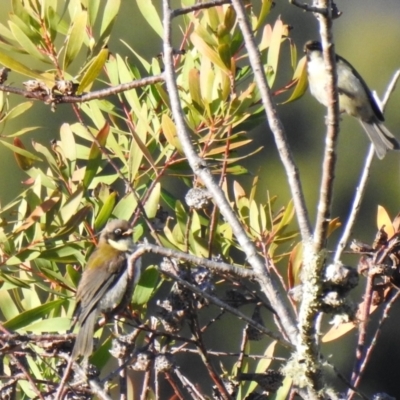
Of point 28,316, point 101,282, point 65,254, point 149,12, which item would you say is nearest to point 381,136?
point 101,282

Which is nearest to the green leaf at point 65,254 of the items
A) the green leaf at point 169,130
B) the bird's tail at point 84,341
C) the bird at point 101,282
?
the bird at point 101,282

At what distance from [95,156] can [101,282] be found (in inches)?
31.0

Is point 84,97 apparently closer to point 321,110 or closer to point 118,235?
point 118,235

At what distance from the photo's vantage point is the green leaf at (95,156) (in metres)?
1.89

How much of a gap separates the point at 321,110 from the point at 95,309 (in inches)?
412

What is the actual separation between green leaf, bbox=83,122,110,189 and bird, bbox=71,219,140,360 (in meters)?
0.12

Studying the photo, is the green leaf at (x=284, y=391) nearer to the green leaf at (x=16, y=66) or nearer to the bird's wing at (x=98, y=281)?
the bird's wing at (x=98, y=281)

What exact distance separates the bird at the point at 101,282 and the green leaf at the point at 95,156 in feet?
0.39

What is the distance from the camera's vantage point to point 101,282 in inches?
104

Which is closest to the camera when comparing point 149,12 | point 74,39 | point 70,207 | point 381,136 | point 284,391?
point 74,39

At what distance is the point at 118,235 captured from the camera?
7.03 feet

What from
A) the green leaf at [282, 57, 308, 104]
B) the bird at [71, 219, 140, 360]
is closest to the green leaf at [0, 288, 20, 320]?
the bird at [71, 219, 140, 360]

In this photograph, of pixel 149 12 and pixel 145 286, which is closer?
pixel 145 286

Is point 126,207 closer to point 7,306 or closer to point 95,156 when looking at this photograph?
point 95,156
